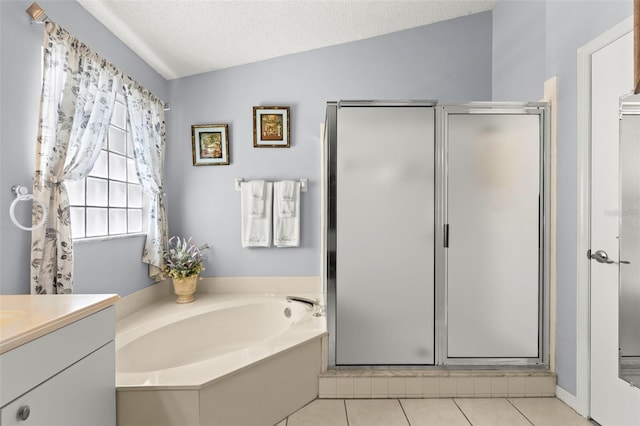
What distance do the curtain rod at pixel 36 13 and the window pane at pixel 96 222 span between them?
1.02 meters

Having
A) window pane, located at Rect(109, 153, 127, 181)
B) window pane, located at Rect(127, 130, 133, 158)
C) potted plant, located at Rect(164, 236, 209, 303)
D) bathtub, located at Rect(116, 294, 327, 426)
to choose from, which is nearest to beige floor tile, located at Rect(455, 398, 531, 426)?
bathtub, located at Rect(116, 294, 327, 426)

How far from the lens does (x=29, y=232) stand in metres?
1.62

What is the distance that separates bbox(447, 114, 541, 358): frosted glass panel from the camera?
2.05 m

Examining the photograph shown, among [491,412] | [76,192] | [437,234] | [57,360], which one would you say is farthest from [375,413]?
[76,192]

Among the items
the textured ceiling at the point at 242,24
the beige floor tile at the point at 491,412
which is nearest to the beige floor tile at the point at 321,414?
the beige floor tile at the point at 491,412

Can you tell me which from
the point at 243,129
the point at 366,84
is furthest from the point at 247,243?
the point at 366,84

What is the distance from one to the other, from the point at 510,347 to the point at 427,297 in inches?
23.4

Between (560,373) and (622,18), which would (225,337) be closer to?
(560,373)

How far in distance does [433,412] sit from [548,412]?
0.63 metres

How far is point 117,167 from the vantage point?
243 cm

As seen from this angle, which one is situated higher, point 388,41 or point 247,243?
point 388,41

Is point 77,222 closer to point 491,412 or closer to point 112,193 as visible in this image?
point 112,193

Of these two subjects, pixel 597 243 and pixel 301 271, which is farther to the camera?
pixel 301 271

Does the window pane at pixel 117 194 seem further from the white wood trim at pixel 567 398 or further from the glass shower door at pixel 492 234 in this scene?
the white wood trim at pixel 567 398
